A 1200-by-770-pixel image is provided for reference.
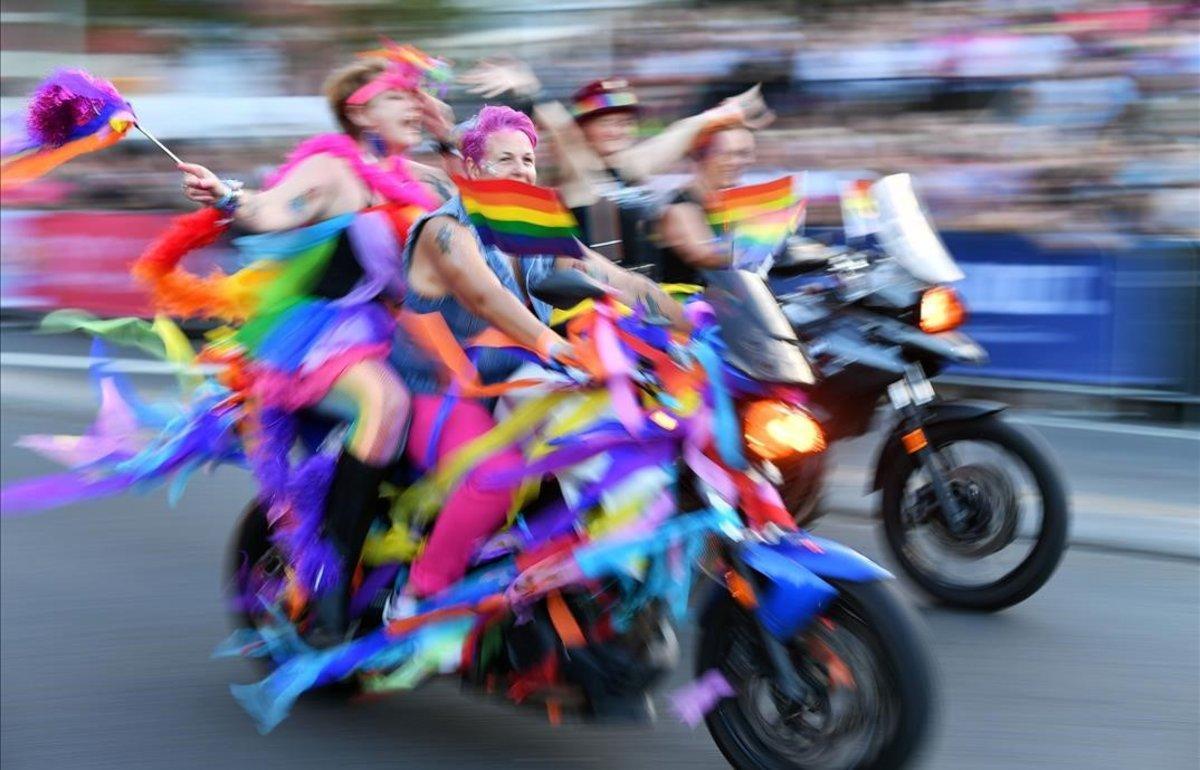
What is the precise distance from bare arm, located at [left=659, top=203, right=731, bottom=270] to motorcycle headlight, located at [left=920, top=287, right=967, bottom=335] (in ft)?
2.41

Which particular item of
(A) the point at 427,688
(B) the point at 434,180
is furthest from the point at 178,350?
(A) the point at 427,688

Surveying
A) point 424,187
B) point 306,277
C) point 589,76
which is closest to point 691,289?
point 424,187

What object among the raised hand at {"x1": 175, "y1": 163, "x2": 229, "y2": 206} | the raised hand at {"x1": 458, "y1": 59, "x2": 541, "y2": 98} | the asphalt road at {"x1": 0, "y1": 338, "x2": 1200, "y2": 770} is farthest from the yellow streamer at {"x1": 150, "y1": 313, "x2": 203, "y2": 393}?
the raised hand at {"x1": 458, "y1": 59, "x2": 541, "y2": 98}

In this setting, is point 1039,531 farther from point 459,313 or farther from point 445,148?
point 445,148

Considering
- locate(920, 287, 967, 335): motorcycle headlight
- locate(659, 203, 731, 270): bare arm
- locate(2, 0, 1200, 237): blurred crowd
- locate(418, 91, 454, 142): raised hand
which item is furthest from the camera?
locate(2, 0, 1200, 237): blurred crowd

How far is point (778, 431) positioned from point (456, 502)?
82cm

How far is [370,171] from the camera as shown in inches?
171

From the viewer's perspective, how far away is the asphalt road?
3.94 meters

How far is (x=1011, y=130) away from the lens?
9.27 m

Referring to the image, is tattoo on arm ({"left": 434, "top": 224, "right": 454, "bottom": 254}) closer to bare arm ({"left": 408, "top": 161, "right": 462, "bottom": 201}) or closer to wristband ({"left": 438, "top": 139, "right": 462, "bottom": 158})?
bare arm ({"left": 408, "top": 161, "right": 462, "bottom": 201})

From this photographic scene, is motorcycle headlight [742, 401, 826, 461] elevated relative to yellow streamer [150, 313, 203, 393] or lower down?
elevated

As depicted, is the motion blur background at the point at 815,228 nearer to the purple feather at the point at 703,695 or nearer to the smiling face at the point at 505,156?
the purple feather at the point at 703,695

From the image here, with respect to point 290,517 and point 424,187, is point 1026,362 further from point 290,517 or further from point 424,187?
point 290,517

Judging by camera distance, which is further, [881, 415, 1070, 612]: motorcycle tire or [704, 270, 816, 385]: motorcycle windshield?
[881, 415, 1070, 612]: motorcycle tire
